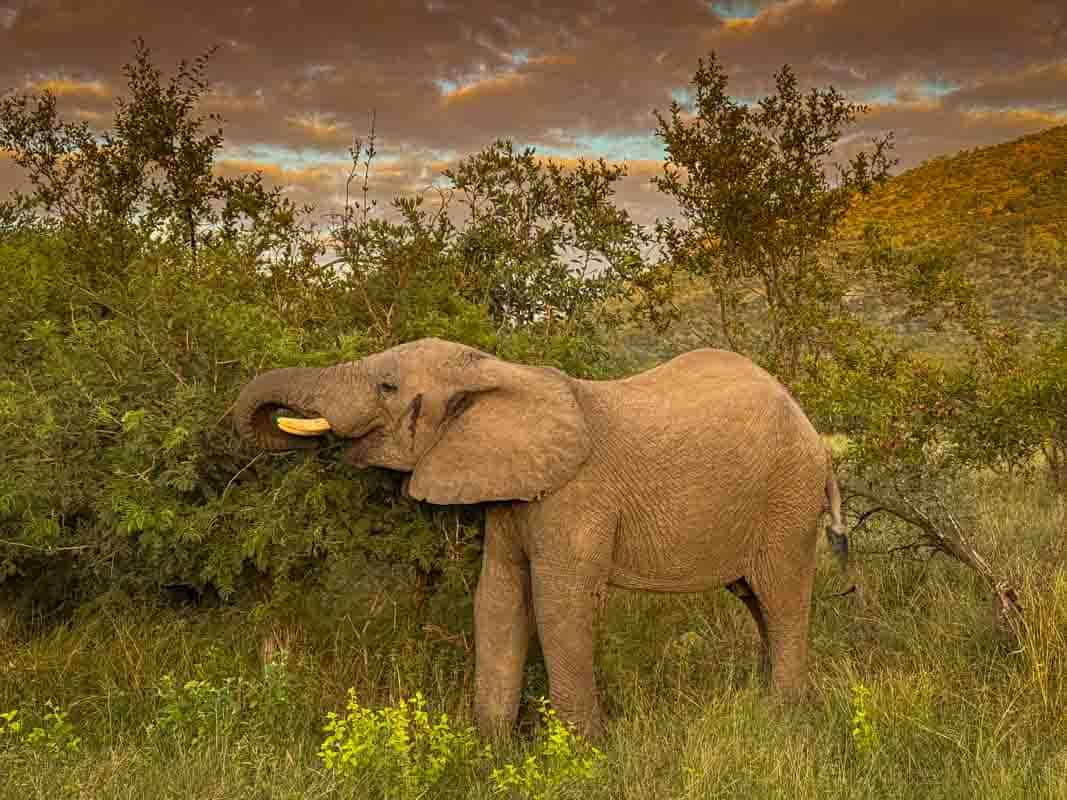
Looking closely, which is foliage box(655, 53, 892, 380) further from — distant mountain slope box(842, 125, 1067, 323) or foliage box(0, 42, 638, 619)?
distant mountain slope box(842, 125, 1067, 323)

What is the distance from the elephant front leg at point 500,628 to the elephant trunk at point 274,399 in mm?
1183

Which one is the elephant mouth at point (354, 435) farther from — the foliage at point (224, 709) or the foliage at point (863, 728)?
the foliage at point (863, 728)

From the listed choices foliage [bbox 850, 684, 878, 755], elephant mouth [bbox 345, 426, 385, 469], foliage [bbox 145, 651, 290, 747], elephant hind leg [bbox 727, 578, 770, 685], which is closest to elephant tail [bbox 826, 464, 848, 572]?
elephant hind leg [bbox 727, 578, 770, 685]

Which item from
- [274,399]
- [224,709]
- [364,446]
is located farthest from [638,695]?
[274,399]

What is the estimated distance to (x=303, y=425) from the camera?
5285mm

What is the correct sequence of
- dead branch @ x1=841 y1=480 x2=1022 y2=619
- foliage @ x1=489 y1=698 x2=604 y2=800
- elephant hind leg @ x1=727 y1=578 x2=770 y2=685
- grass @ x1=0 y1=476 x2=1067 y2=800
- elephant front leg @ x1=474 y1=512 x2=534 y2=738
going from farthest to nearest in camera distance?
dead branch @ x1=841 y1=480 x2=1022 y2=619 → elephant hind leg @ x1=727 y1=578 x2=770 y2=685 → elephant front leg @ x1=474 y1=512 x2=534 y2=738 → grass @ x1=0 y1=476 x2=1067 y2=800 → foliage @ x1=489 y1=698 x2=604 y2=800

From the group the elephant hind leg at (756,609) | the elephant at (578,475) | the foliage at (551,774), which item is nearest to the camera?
the foliage at (551,774)

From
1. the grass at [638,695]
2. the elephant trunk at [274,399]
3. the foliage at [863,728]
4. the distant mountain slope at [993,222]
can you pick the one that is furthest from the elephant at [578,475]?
the distant mountain slope at [993,222]

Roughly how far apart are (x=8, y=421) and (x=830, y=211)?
965 centimetres

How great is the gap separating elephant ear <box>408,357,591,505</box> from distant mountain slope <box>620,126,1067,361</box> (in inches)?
978

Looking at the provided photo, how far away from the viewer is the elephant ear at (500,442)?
210 inches

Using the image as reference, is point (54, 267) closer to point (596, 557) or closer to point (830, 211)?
point (596, 557)

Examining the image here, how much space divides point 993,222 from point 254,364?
151ft

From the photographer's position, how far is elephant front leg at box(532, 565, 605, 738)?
17.9 ft
